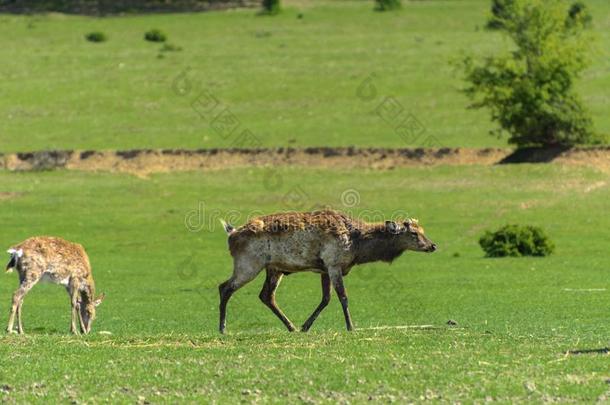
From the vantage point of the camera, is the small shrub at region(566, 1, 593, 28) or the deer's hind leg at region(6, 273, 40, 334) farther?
the small shrub at region(566, 1, 593, 28)

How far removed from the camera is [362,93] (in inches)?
2758

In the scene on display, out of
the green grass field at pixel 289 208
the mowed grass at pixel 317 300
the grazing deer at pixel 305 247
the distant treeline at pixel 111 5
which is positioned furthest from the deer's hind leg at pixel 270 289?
the distant treeline at pixel 111 5

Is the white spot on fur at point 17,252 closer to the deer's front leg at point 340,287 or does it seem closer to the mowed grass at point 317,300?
the mowed grass at point 317,300

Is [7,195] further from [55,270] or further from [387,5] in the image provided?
[387,5]

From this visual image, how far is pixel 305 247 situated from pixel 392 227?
1692 mm

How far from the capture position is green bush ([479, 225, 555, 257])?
4231 cm

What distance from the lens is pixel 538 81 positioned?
199 ft

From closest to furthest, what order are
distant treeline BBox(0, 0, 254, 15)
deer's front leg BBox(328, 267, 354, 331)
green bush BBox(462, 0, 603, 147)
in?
1. deer's front leg BBox(328, 267, 354, 331)
2. green bush BBox(462, 0, 603, 147)
3. distant treeline BBox(0, 0, 254, 15)

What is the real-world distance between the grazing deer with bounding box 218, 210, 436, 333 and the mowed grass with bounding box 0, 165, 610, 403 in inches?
36.5

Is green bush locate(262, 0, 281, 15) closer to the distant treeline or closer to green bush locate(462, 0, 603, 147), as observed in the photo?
the distant treeline

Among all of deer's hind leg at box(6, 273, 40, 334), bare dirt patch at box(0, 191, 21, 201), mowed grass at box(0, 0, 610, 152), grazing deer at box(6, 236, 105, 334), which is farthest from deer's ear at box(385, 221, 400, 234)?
mowed grass at box(0, 0, 610, 152)

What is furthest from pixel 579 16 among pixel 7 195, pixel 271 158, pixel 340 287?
pixel 340 287

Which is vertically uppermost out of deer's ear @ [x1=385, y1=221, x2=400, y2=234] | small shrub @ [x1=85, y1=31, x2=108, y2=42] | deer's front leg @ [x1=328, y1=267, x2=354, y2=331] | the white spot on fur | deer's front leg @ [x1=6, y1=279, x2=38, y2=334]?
deer's ear @ [x1=385, y1=221, x2=400, y2=234]

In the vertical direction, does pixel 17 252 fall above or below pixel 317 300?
above
